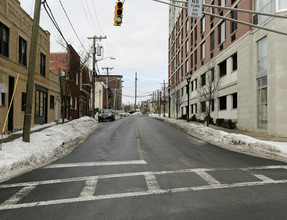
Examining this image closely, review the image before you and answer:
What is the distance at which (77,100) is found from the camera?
1412 inches

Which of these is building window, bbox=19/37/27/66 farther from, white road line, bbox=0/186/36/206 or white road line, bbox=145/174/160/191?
white road line, bbox=145/174/160/191

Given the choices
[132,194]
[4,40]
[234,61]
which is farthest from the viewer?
[234,61]

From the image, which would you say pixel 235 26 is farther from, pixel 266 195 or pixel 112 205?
pixel 112 205

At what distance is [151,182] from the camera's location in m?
5.63

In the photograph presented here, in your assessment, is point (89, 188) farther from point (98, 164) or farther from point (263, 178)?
point (263, 178)

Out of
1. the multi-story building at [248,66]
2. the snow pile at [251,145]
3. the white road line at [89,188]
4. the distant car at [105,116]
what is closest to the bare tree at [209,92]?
the multi-story building at [248,66]

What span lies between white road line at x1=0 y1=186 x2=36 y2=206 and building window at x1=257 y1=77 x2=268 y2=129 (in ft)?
52.4

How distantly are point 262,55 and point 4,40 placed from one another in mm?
17524

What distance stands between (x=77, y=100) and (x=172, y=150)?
28076 millimetres

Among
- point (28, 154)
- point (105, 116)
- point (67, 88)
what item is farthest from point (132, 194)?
point (105, 116)

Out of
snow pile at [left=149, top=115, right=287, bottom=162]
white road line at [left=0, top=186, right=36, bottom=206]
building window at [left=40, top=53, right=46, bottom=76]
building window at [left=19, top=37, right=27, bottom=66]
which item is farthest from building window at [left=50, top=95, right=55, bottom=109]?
white road line at [left=0, top=186, right=36, bottom=206]

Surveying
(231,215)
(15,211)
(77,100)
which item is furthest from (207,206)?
(77,100)

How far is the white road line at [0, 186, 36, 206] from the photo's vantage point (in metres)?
4.45

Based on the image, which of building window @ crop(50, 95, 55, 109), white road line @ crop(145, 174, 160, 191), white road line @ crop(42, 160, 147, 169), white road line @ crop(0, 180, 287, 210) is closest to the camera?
white road line @ crop(0, 180, 287, 210)
